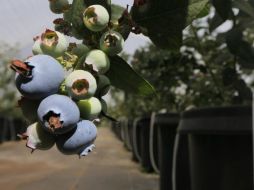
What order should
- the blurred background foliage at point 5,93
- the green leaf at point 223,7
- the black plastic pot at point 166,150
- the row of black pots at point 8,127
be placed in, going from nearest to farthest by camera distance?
the green leaf at point 223,7
the black plastic pot at point 166,150
the blurred background foliage at point 5,93
the row of black pots at point 8,127

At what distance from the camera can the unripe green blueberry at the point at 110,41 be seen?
1.06 feet

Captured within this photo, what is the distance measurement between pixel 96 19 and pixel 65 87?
45mm

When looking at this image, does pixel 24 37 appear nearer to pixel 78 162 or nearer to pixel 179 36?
pixel 179 36

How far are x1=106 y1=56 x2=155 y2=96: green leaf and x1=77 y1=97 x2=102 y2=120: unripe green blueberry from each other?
49mm

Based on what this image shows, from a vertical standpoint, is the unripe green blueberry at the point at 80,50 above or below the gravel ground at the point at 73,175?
above

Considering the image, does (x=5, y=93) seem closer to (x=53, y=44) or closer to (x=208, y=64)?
(x=208, y=64)

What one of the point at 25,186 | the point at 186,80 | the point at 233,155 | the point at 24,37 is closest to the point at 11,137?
the point at 25,186

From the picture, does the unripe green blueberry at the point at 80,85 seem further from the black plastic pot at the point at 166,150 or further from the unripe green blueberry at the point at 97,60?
the black plastic pot at the point at 166,150

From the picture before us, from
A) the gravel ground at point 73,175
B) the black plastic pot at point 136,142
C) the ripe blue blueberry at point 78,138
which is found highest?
the ripe blue blueberry at point 78,138

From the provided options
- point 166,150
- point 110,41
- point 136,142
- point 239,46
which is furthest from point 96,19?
point 136,142

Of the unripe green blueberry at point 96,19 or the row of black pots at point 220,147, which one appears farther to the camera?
the row of black pots at point 220,147

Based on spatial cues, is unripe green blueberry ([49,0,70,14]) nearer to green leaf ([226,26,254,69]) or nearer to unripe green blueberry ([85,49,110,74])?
unripe green blueberry ([85,49,110,74])

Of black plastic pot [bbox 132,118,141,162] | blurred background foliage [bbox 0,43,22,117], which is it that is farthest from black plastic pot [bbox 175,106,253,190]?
blurred background foliage [bbox 0,43,22,117]

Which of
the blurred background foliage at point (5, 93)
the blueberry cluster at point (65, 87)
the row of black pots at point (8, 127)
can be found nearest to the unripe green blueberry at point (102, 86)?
the blueberry cluster at point (65, 87)
